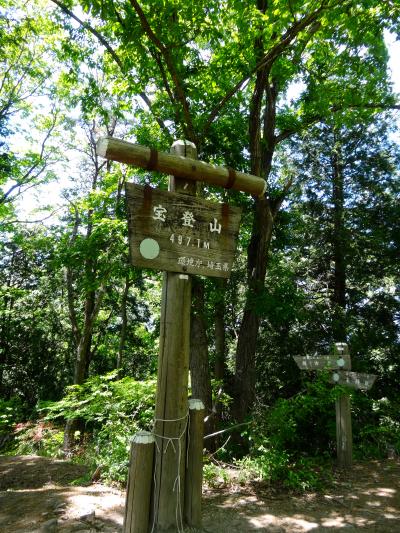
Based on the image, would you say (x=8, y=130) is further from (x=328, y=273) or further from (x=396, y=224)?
(x=396, y=224)

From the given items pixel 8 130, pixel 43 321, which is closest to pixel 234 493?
pixel 8 130

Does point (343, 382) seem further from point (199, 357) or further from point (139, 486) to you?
point (139, 486)

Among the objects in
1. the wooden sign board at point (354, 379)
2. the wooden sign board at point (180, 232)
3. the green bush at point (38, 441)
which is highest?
the wooden sign board at point (180, 232)

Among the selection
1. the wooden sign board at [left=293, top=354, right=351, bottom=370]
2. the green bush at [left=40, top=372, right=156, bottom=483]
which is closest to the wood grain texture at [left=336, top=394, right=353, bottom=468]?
the wooden sign board at [left=293, top=354, right=351, bottom=370]

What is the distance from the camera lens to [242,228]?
9.86m

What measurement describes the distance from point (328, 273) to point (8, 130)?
11.0 meters

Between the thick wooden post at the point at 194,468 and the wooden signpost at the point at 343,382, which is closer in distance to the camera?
the thick wooden post at the point at 194,468

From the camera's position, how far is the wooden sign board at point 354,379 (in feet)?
19.3

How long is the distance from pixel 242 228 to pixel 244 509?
6.93 m

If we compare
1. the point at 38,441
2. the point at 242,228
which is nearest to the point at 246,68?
the point at 242,228

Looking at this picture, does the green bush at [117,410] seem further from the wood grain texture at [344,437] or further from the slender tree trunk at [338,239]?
the slender tree trunk at [338,239]

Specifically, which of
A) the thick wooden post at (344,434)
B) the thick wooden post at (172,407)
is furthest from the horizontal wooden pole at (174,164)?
the thick wooden post at (344,434)

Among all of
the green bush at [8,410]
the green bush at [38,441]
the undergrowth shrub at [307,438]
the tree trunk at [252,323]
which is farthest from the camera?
the green bush at [38,441]

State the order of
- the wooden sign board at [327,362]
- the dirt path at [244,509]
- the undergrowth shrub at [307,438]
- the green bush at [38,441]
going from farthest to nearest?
the green bush at [38,441] < the wooden sign board at [327,362] < the undergrowth shrub at [307,438] < the dirt path at [244,509]
